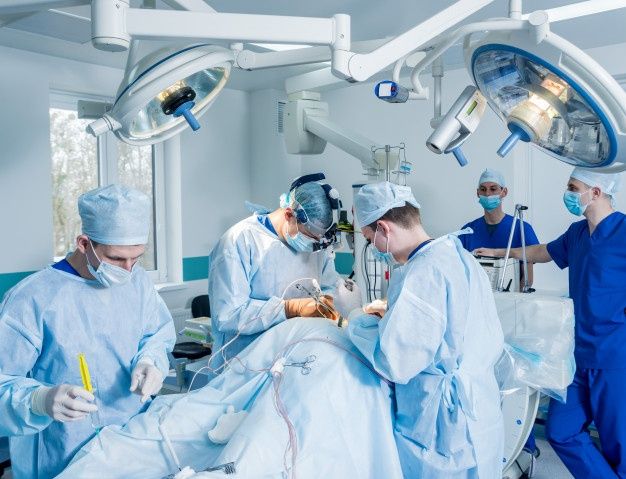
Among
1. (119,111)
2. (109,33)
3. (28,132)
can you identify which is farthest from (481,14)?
(28,132)

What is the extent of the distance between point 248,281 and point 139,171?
7.08 ft

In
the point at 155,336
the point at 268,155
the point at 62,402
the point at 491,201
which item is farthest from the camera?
the point at 268,155

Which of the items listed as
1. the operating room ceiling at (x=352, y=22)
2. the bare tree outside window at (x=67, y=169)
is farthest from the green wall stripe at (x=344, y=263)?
the bare tree outside window at (x=67, y=169)

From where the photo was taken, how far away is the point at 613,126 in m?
0.95

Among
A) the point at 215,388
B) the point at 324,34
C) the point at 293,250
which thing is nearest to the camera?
the point at 324,34

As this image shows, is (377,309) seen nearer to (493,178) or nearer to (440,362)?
(440,362)

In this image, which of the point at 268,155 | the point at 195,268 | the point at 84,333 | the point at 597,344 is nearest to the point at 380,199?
the point at 84,333

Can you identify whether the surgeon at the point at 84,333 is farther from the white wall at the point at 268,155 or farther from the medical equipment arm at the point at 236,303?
the white wall at the point at 268,155

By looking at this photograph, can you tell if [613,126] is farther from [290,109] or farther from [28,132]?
[28,132]

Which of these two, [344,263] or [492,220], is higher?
[492,220]

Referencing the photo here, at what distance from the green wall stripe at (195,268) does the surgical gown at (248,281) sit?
1.88m

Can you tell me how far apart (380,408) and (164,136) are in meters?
0.91

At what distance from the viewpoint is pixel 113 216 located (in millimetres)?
1409

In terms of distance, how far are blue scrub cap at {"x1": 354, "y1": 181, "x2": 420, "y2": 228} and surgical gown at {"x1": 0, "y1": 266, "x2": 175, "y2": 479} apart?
0.67 meters
